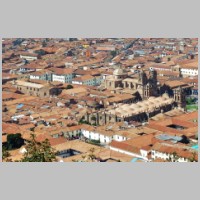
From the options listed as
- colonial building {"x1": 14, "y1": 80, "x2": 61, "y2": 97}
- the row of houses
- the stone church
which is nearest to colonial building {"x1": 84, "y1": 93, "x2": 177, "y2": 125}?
the stone church

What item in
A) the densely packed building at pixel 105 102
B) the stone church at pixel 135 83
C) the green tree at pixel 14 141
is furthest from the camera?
the stone church at pixel 135 83

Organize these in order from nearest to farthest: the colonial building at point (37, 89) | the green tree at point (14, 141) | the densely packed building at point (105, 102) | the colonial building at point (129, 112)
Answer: the densely packed building at point (105, 102)
the green tree at point (14, 141)
the colonial building at point (129, 112)
the colonial building at point (37, 89)

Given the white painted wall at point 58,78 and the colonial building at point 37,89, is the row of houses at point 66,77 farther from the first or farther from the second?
the colonial building at point 37,89

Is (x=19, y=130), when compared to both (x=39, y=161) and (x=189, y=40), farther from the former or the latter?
(x=189, y=40)

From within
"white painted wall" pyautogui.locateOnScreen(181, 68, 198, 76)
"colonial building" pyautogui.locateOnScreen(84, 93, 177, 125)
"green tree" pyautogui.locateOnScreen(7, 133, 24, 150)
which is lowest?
"green tree" pyautogui.locateOnScreen(7, 133, 24, 150)

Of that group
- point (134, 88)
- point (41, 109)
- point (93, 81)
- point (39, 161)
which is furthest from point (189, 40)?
point (39, 161)

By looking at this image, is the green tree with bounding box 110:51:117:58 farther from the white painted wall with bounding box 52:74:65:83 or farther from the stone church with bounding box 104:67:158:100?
the stone church with bounding box 104:67:158:100

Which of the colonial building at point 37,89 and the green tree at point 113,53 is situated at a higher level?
the green tree at point 113,53

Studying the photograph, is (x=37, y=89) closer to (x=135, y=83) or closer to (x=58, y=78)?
(x=58, y=78)

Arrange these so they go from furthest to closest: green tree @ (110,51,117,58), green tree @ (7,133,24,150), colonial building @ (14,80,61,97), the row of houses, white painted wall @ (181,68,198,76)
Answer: green tree @ (110,51,117,58) → white painted wall @ (181,68,198,76) → the row of houses → colonial building @ (14,80,61,97) → green tree @ (7,133,24,150)

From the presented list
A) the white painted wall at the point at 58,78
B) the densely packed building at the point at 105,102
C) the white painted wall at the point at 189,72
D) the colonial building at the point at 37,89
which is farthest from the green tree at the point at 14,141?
the white painted wall at the point at 189,72

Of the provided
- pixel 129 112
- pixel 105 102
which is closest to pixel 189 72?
pixel 105 102
